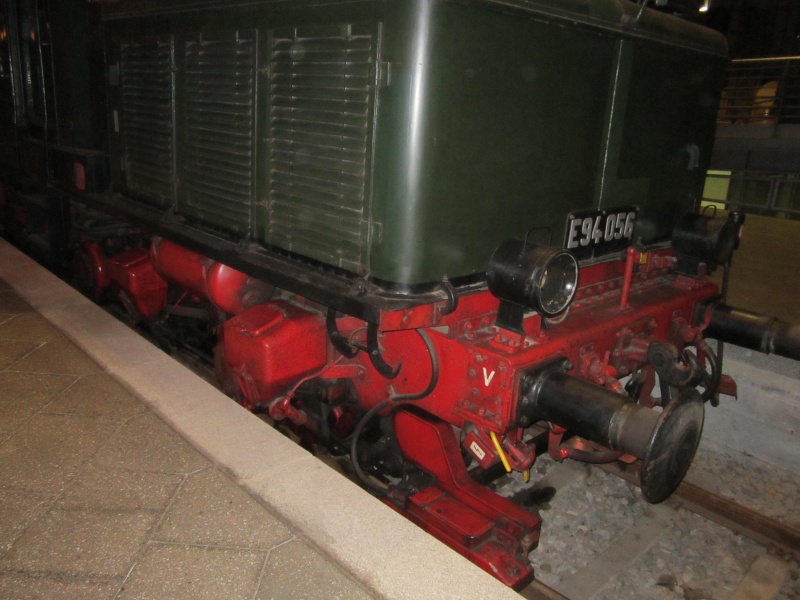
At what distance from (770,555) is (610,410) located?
1.63m

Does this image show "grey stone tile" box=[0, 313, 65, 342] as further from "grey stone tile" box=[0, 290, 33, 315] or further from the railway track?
the railway track

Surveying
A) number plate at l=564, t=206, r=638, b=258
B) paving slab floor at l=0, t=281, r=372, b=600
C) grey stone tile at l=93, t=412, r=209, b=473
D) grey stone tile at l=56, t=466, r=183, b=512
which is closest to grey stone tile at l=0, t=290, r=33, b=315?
paving slab floor at l=0, t=281, r=372, b=600

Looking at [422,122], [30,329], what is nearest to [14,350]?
[30,329]

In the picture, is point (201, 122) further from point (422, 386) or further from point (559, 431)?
point (559, 431)

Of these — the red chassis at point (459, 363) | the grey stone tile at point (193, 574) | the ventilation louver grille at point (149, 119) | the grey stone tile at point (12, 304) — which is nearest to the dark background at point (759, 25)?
the red chassis at point (459, 363)

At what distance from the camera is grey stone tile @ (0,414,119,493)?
2232 mm

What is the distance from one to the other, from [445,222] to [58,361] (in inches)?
80.9

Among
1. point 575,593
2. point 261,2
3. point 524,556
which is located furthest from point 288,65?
point 575,593

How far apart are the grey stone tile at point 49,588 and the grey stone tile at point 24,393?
943 mm

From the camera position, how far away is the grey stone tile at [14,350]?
3.14 metres

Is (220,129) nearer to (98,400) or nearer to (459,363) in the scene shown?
(98,400)

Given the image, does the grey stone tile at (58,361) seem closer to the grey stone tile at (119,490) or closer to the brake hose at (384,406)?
the grey stone tile at (119,490)

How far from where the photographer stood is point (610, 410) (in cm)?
225

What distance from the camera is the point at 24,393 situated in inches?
111
